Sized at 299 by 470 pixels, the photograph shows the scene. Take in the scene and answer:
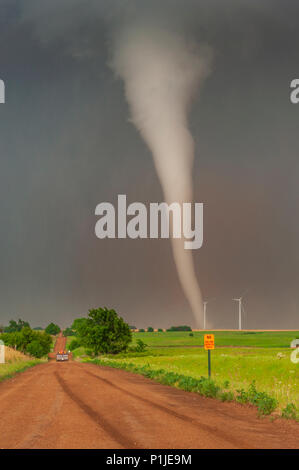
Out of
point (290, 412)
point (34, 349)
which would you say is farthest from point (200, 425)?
point (34, 349)

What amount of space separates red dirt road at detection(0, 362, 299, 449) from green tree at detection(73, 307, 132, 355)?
89292 mm

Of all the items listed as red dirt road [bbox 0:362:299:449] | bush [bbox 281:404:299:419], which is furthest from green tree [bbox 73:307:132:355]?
bush [bbox 281:404:299:419]

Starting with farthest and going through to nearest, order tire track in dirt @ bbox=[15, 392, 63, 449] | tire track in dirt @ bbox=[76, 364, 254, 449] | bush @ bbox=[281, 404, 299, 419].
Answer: bush @ bbox=[281, 404, 299, 419]
tire track in dirt @ bbox=[76, 364, 254, 449]
tire track in dirt @ bbox=[15, 392, 63, 449]

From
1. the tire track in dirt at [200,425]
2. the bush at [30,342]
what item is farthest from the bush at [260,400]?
the bush at [30,342]

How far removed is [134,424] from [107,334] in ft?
326

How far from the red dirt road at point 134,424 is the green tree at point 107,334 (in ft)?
293

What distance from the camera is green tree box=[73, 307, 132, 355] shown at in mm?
112188

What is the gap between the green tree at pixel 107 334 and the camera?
112 metres

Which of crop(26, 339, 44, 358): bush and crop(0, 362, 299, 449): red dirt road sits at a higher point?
crop(0, 362, 299, 449): red dirt road

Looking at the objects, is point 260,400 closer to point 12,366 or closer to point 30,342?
point 12,366

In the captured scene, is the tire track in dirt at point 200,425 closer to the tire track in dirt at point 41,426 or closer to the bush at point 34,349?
the tire track in dirt at point 41,426

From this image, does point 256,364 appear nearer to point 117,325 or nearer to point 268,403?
point 268,403

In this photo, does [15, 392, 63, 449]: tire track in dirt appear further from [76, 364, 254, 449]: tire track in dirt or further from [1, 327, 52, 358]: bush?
[1, 327, 52, 358]: bush
